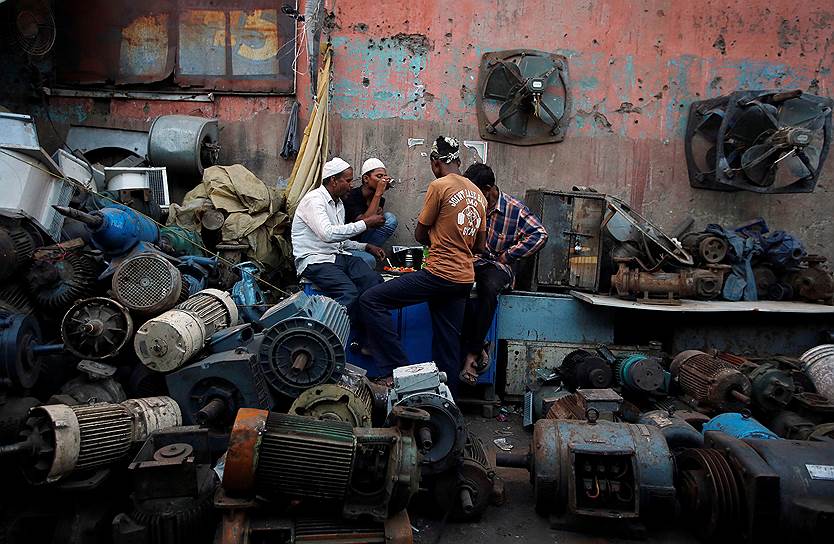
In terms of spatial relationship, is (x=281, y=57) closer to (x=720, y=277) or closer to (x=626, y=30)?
(x=626, y=30)

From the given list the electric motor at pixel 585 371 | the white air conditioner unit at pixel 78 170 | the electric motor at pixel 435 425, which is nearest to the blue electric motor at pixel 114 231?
the white air conditioner unit at pixel 78 170

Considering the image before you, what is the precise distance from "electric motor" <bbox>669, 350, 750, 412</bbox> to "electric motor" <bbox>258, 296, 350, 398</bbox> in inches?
106

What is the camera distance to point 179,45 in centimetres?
613

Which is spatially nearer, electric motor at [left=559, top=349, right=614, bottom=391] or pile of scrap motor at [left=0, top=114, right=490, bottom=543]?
pile of scrap motor at [left=0, top=114, right=490, bottom=543]

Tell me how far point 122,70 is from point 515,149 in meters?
4.16

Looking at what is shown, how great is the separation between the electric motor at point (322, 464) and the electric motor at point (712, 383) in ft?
8.67

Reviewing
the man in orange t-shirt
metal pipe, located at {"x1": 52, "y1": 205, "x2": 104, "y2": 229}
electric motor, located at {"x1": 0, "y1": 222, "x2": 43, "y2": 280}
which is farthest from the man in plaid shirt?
electric motor, located at {"x1": 0, "y1": 222, "x2": 43, "y2": 280}

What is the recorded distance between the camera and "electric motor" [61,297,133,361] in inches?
139

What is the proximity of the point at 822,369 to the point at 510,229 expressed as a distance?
101 inches

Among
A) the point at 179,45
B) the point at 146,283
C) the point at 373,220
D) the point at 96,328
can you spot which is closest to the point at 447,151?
the point at 373,220

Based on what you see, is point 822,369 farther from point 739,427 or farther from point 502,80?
point 502,80

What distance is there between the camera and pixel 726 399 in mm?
4273

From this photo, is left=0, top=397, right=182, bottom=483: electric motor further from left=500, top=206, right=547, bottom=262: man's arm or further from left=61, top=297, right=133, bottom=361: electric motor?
left=500, top=206, right=547, bottom=262: man's arm

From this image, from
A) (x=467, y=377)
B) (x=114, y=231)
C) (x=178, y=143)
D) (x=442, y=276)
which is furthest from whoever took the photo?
(x=178, y=143)
